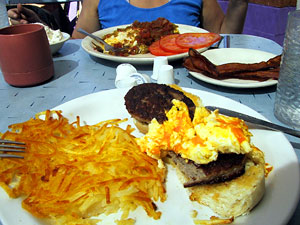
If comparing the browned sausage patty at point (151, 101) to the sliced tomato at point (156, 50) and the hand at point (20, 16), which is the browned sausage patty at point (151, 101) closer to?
the sliced tomato at point (156, 50)

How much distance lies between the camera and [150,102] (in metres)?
1.60

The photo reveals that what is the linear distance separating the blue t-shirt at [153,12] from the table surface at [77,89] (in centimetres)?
110

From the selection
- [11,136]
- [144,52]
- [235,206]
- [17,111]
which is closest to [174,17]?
[144,52]

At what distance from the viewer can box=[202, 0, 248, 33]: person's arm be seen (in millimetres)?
3607

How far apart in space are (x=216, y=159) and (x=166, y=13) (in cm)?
310

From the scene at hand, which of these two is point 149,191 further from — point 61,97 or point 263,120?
point 61,97

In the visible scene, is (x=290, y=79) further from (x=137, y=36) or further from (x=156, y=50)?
(x=137, y=36)

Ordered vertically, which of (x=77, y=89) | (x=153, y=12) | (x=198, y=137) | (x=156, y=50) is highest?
(x=198, y=137)

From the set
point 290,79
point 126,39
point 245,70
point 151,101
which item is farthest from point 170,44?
point 290,79

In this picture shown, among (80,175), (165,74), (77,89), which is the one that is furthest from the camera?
(77,89)

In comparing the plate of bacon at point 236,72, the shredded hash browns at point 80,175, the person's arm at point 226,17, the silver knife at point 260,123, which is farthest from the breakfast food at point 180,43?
the shredded hash browns at point 80,175

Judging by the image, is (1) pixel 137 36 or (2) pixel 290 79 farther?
(1) pixel 137 36

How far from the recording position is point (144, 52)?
2809 mm

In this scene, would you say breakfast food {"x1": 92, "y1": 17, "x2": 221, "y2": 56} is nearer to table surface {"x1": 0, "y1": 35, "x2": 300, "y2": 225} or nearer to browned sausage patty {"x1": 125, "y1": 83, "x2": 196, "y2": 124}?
table surface {"x1": 0, "y1": 35, "x2": 300, "y2": 225}
